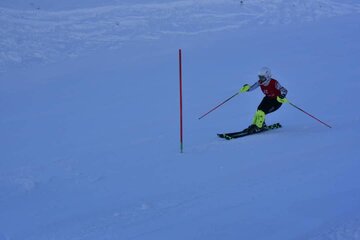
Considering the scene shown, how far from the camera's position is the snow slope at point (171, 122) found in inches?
226

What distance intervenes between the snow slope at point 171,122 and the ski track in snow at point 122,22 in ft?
0.18

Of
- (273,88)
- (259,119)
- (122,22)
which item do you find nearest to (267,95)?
(273,88)

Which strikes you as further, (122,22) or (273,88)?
(122,22)

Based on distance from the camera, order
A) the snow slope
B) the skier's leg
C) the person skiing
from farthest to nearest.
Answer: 1. the skier's leg
2. the person skiing
3. the snow slope

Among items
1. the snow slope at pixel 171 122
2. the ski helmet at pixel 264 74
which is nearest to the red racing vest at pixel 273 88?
the ski helmet at pixel 264 74

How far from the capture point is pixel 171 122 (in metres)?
9.48

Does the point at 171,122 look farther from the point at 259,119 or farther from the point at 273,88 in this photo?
the point at 273,88

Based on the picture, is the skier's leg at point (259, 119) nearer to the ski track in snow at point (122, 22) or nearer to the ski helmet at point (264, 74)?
the ski helmet at point (264, 74)

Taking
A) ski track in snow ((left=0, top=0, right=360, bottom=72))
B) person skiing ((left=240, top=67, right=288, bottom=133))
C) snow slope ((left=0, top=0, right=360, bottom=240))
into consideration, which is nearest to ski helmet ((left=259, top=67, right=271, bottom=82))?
person skiing ((left=240, top=67, right=288, bottom=133))

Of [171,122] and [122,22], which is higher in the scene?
[122,22]

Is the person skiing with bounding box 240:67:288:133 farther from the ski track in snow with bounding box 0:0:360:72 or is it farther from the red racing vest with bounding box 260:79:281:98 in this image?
the ski track in snow with bounding box 0:0:360:72

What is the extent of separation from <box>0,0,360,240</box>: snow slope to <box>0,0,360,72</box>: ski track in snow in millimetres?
53

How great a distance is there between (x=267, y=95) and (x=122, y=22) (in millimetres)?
7724

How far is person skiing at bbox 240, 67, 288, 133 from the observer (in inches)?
329
